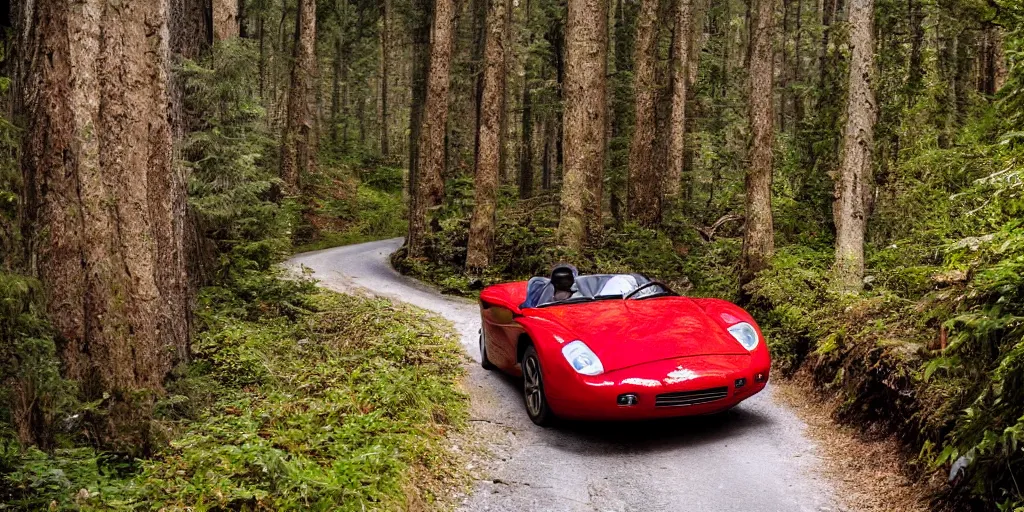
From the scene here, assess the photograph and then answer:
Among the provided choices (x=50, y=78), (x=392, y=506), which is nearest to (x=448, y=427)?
(x=392, y=506)

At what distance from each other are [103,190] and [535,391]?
13.2ft

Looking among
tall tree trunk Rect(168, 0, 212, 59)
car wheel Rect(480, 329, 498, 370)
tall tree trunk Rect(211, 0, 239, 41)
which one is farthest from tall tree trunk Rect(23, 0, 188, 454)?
tall tree trunk Rect(211, 0, 239, 41)

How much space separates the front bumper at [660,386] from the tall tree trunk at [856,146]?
4005 mm

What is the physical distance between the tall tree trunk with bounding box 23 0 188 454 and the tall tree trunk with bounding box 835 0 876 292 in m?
7.74

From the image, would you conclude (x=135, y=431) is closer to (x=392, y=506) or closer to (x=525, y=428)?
(x=392, y=506)

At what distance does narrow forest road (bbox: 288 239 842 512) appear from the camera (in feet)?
16.1

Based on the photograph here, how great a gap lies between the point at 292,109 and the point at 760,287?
19.8m

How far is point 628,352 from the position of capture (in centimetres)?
595

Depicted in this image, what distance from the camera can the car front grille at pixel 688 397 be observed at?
18.7ft

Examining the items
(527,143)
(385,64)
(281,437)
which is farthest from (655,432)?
(385,64)

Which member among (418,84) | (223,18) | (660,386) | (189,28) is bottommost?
(660,386)

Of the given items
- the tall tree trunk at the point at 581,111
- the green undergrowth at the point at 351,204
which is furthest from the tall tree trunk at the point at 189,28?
the green undergrowth at the point at 351,204

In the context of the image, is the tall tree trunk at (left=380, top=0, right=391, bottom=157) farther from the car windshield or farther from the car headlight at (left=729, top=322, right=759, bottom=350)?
the car headlight at (left=729, top=322, right=759, bottom=350)

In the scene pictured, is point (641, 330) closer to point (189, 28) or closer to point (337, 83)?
point (189, 28)
